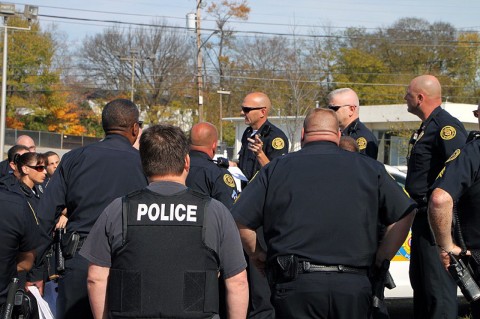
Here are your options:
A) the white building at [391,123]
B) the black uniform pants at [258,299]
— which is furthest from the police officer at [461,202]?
the white building at [391,123]

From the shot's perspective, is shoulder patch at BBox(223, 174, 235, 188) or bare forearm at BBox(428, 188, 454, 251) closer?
bare forearm at BBox(428, 188, 454, 251)

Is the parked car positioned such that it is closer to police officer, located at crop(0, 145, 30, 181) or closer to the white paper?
the white paper

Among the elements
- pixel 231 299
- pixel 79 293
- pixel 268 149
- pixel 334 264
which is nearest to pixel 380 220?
pixel 334 264

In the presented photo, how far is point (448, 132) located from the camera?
242 inches

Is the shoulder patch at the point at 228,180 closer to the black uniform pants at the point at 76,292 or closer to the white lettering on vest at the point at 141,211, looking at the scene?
the black uniform pants at the point at 76,292

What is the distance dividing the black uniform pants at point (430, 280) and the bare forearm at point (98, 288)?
3.18 m

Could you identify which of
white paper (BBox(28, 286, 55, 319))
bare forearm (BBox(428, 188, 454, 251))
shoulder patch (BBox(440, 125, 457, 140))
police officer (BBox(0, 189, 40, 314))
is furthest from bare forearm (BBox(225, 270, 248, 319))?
shoulder patch (BBox(440, 125, 457, 140))

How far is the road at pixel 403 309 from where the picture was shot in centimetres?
870

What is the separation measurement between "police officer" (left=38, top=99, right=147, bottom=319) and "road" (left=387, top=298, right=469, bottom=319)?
14.9 feet

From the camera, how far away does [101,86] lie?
60969 mm

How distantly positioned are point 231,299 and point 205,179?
2756 millimetres

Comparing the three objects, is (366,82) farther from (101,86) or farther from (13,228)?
(13,228)

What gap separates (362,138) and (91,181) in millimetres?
2996

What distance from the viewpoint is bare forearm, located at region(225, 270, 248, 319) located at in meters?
3.78
